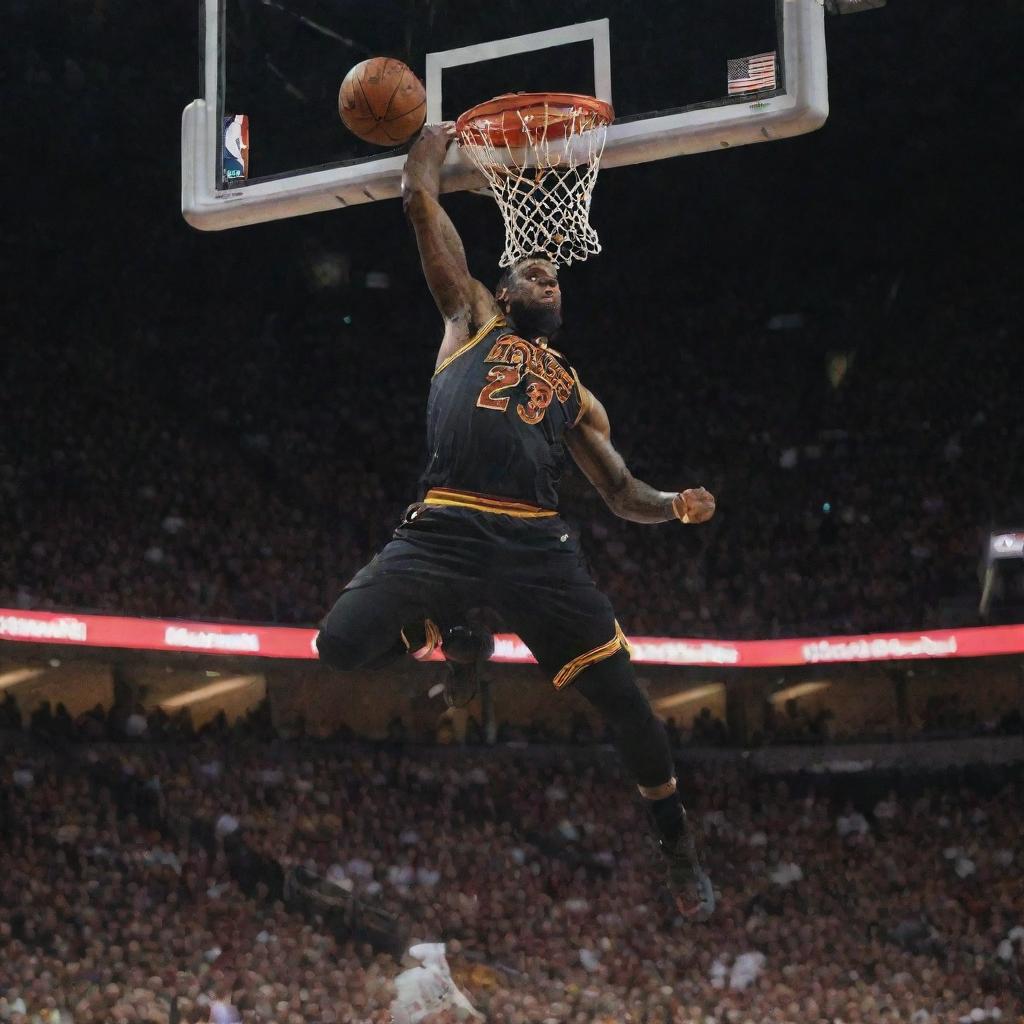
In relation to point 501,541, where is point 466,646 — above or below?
below

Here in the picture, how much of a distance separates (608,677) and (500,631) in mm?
12834

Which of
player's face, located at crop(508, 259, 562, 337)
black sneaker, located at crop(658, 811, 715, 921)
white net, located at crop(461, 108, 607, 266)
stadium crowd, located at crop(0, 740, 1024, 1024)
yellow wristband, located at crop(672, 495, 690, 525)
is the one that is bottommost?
stadium crowd, located at crop(0, 740, 1024, 1024)

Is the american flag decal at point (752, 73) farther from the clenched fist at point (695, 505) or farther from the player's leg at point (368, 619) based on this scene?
the player's leg at point (368, 619)

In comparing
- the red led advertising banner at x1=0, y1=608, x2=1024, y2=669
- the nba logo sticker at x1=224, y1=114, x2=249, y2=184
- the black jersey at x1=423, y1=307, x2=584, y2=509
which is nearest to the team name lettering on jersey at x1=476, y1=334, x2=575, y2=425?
the black jersey at x1=423, y1=307, x2=584, y2=509

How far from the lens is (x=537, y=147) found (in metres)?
5.87

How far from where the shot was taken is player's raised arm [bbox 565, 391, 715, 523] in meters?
5.45

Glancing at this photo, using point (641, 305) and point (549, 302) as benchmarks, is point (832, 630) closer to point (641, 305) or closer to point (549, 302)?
point (641, 305)

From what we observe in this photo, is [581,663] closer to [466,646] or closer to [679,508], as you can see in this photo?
[466,646]

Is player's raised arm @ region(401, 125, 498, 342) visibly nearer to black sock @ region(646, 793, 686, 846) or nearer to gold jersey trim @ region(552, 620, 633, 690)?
gold jersey trim @ region(552, 620, 633, 690)

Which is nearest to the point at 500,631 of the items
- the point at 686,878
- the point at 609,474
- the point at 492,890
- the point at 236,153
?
the point at 492,890

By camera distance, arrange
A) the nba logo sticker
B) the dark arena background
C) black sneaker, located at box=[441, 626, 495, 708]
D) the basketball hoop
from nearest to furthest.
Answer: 1. black sneaker, located at box=[441, 626, 495, 708]
2. the basketball hoop
3. the nba logo sticker
4. the dark arena background

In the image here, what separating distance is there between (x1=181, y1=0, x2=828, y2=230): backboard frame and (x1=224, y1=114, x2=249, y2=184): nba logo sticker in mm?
36

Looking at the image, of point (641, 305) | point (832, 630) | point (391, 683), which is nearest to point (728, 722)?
point (832, 630)

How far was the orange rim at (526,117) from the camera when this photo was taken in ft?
18.8
